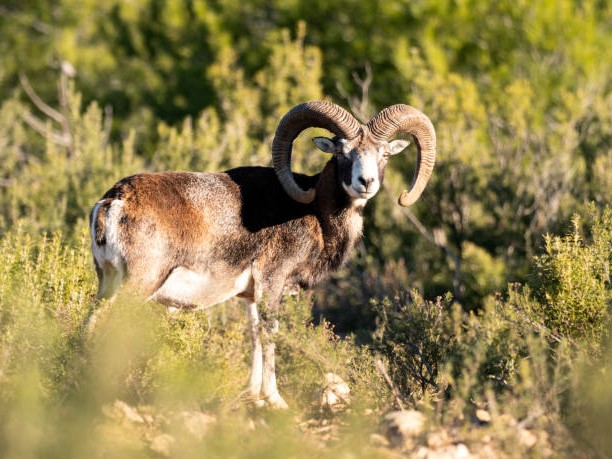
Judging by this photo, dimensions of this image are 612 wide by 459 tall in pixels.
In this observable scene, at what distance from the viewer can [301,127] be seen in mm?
9156

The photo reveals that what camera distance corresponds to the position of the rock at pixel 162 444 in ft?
19.8

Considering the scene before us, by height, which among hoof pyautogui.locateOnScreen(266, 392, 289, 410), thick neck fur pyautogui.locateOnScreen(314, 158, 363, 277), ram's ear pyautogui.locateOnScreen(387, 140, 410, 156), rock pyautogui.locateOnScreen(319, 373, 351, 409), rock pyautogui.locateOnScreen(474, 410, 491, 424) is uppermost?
ram's ear pyautogui.locateOnScreen(387, 140, 410, 156)

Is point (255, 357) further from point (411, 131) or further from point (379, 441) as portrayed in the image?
point (411, 131)

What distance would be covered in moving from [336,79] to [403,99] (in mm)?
2235

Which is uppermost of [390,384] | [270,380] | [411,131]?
[411,131]

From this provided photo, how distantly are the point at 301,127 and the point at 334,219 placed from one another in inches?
40.1

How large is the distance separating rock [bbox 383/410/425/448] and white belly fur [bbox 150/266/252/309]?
2.36 metres

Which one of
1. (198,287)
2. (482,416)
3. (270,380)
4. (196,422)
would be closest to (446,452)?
(482,416)

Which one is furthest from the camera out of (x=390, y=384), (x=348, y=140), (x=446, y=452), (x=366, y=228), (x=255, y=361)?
(x=366, y=228)

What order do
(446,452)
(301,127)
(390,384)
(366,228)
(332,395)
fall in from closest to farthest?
(446,452), (390,384), (332,395), (301,127), (366,228)

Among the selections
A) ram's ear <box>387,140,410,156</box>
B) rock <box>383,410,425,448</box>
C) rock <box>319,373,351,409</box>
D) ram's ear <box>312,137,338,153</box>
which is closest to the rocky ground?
rock <box>383,410,425,448</box>

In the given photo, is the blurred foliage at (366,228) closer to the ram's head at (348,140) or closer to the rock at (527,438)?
the rock at (527,438)

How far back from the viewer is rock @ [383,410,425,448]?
6168 mm

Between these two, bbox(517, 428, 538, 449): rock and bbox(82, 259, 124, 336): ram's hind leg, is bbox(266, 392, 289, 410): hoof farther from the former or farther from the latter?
bbox(517, 428, 538, 449): rock
